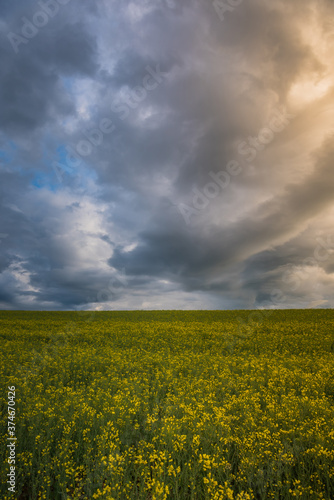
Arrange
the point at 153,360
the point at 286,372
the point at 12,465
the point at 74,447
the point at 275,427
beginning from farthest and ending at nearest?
the point at 153,360
the point at 286,372
the point at 275,427
the point at 74,447
the point at 12,465

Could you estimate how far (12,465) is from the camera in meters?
4.76

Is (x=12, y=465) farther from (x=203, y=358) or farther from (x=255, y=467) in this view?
(x=203, y=358)

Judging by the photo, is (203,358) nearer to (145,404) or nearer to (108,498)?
(145,404)

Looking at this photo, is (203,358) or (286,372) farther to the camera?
(203,358)

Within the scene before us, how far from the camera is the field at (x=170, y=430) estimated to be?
4445 mm

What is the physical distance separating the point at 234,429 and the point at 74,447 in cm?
351

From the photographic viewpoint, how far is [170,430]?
18.6 feet

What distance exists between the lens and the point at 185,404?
7.41m

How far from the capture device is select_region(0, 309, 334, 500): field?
4.45 m

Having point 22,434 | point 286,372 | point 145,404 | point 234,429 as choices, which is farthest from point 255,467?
point 286,372

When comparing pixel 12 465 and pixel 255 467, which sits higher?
pixel 12 465

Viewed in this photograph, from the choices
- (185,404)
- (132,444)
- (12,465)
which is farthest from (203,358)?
(12,465)

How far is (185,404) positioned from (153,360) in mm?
5000

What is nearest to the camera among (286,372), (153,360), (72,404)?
(72,404)
